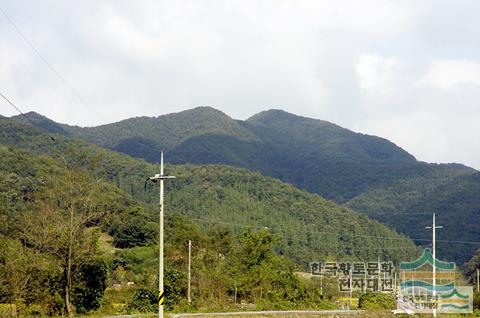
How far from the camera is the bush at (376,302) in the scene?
53.8m

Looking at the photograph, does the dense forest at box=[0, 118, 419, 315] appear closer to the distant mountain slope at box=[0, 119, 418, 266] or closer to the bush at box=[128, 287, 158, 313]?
the bush at box=[128, 287, 158, 313]

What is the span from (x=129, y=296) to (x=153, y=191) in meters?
106

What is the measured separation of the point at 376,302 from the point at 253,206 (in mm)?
99920

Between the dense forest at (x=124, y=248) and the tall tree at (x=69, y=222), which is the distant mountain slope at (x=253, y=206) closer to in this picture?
the dense forest at (x=124, y=248)

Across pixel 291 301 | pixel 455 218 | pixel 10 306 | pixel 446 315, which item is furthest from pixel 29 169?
pixel 455 218

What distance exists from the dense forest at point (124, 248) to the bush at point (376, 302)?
276 centimetres

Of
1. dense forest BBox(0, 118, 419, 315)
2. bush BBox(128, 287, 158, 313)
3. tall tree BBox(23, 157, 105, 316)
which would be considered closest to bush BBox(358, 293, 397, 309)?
dense forest BBox(0, 118, 419, 315)

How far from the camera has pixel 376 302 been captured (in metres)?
54.8

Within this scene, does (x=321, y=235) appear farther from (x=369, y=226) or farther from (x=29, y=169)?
(x=29, y=169)

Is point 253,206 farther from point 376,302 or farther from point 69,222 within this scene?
point 69,222

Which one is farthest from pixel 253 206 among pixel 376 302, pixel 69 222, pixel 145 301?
pixel 69 222

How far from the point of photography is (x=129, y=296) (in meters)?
56.2

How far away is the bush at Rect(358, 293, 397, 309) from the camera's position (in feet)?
177

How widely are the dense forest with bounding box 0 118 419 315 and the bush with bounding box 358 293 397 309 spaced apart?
9.06 ft
